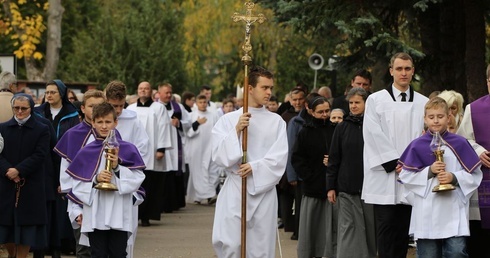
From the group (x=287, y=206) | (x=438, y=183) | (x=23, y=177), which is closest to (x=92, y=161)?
(x=23, y=177)

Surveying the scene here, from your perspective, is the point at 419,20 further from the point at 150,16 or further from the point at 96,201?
the point at 150,16

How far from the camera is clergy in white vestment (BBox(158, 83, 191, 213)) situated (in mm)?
21500

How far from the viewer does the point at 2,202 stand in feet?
46.0

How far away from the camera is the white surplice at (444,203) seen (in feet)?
36.8

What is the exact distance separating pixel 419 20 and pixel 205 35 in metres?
26.5

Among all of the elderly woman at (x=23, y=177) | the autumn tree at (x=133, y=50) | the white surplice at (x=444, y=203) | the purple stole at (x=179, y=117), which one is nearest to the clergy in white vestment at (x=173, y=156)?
the purple stole at (x=179, y=117)

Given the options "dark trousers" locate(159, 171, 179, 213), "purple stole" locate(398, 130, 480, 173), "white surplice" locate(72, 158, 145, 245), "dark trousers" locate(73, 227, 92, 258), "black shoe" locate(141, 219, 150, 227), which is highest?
"purple stole" locate(398, 130, 480, 173)

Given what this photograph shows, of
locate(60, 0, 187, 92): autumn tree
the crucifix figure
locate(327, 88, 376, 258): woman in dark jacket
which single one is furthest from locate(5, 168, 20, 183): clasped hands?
locate(60, 0, 187, 92): autumn tree

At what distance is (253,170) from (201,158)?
49.6 ft

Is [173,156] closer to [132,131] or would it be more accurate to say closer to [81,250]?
[132,131]

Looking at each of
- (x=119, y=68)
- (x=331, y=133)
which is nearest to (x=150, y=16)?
(x=119, y=68)

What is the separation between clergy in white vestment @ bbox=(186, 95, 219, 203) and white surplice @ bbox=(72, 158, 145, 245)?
1426 cm

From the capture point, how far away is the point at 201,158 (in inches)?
1041

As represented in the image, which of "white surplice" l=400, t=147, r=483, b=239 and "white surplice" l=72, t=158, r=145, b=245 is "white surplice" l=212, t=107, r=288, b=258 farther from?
"white surplice" l=400, t=147, r=483, b=239
